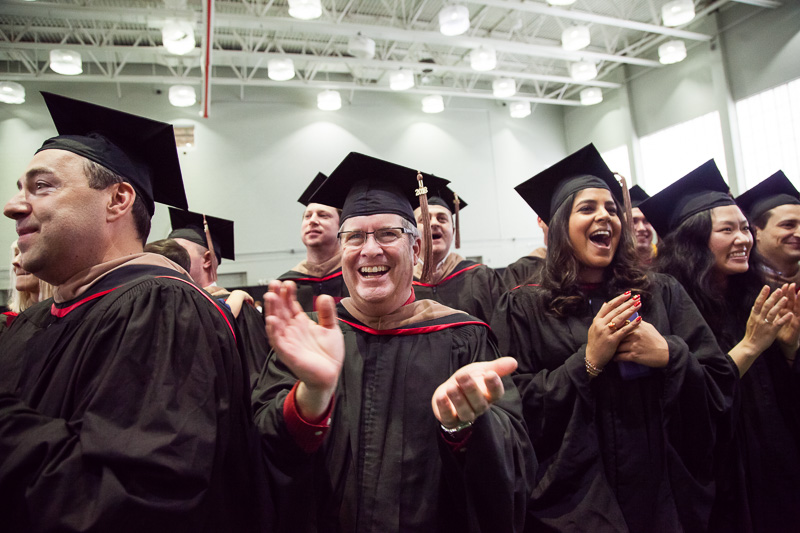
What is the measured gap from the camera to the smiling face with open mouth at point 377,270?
70.9 inches

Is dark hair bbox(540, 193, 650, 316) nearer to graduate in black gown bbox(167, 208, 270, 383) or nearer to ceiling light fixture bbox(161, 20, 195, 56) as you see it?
graduate in black gown bbox(167, 208, 270, 383)

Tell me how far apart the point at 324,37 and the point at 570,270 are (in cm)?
948

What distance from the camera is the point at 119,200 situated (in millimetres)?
1557

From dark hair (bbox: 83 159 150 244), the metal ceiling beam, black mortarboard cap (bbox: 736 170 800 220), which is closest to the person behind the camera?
dark hair (bbox: 83 159 150 244)

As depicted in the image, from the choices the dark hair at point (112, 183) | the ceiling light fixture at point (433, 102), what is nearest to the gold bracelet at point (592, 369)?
the dark hair at point (112, 183)

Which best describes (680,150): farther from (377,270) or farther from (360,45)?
(377,270)

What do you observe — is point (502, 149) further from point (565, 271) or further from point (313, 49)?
point (565, 271)

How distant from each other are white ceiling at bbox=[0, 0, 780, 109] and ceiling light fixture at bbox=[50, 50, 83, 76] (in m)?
0.63

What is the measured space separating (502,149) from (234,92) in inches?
285

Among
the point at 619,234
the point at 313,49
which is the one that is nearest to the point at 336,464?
the point at 619,234

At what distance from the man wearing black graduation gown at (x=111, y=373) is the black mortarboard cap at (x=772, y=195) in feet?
11.7

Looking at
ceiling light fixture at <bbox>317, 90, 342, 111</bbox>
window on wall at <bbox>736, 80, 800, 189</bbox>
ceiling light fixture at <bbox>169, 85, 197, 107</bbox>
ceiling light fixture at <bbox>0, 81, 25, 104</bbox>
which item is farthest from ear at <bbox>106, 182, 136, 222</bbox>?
window on wall at <bbox>736, 80, 800, 189</bbox>

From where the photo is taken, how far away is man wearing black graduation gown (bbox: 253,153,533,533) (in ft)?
4.46

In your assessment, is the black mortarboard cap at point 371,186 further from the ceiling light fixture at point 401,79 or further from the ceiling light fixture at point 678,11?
the ceiling light fixture at point 401,79
